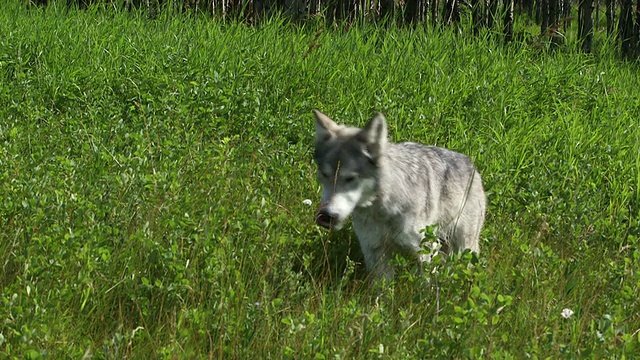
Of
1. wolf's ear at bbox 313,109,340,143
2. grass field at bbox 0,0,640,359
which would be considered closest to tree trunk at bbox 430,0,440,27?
grass field at bbox 0,0,640,359

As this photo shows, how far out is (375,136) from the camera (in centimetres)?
454

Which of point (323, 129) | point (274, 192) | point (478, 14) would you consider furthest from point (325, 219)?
point (478, 14)

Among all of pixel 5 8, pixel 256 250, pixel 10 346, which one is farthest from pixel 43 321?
pixel 5 8

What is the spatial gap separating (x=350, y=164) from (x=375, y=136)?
0.22 m

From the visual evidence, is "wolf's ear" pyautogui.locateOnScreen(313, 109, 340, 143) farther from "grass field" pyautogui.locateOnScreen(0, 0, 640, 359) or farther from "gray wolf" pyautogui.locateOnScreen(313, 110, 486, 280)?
"grass field" pyautogui.locateOnScreen(0, 0, 640, 359)

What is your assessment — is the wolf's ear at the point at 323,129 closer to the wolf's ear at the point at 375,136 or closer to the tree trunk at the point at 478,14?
the wolf's ear at the point at 375,136

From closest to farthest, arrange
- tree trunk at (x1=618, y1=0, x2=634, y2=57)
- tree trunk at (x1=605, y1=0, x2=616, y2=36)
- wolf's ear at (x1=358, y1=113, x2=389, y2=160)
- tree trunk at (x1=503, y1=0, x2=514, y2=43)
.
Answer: wolf's ear at (x1=358, y1=113, x2=389, y2=160), tree trunk at (x1=503, y1=0, x2=514, y2=43), tree trunk at (x1=618, y1=0, x2=634, y2=57), tree trunk at (x1=605, y1=0, x2=616, y2=36)

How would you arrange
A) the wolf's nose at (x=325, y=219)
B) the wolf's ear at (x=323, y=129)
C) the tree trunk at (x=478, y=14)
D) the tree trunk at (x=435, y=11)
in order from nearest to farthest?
the wolf's nose at (x=325, y=219), the wolf's ear at (x=323, y=129), the tree trunk at (x=478, y=14), the tree trunk at (x=435, y=11)

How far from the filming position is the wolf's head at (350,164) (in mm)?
4367

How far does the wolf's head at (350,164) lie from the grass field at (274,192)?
1.10ft

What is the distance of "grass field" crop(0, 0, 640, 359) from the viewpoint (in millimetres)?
3645

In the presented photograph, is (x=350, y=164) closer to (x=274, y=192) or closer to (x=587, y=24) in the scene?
(x=274, y=192)

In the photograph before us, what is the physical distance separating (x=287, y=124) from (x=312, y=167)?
84 cm

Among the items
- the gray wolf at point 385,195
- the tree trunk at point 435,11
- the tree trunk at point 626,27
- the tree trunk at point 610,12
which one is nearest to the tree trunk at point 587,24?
the tree trunk at point 626,27
